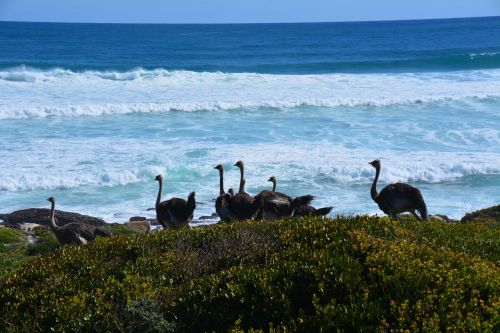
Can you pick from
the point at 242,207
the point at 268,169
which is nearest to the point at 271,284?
the point at 242,207

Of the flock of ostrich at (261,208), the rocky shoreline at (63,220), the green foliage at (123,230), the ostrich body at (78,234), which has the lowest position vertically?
the rocky shoreline at (63,220)

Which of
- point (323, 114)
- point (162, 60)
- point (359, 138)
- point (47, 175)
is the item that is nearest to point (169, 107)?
point (323, 114)

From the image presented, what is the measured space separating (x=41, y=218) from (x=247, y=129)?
48.2 ft

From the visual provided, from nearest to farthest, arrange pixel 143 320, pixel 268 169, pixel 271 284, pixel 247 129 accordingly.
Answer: pixel 143 320, pixel 271 284, pixel 268 169, pixel 247 129

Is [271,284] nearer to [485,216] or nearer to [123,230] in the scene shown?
[123,230]

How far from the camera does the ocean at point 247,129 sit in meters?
21.2

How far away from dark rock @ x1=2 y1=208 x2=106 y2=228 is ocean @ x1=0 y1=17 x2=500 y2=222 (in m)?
1.47

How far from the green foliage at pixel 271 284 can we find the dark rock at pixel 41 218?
800 centimetres

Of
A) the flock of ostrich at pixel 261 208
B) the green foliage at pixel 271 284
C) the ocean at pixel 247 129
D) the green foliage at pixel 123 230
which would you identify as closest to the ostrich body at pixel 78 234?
the flock of ostrich at pixel 261 208

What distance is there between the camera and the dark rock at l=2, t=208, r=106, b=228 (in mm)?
16516

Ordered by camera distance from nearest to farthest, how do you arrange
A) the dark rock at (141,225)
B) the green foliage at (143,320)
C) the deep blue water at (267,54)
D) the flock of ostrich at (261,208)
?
1. the green foliage at (143,320)
2. the flock of ostrich at (261,208)
3. the dark rock at (141,225)
4. the deep blue water at (267,54)

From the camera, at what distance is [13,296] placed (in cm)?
744

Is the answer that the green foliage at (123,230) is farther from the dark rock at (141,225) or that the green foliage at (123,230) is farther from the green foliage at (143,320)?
the green foliage at (143,320)

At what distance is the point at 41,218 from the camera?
17.4 metres
